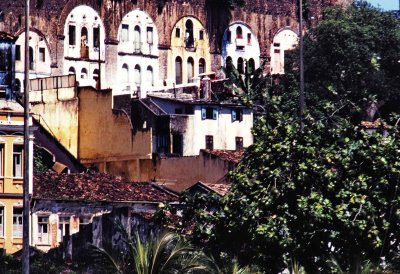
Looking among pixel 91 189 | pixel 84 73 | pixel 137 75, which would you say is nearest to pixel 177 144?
pixel 91 189

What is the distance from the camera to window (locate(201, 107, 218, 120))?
88.7 metres

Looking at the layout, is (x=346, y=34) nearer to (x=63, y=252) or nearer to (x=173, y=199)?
(x=173, y=199)

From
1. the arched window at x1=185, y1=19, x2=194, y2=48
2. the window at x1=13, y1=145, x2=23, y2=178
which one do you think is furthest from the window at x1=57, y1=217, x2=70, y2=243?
the arched window at x1=185, y1=19, x2=194, y2=48

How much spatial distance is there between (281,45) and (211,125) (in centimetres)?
3708

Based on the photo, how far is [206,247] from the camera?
52.9 metres

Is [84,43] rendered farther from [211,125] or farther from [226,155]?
[226,155]

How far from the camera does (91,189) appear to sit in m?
70.4

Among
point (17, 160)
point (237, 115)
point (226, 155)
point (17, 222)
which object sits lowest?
point (17, 222)

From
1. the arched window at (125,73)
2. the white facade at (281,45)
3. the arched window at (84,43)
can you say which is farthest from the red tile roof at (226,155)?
the white facade at (281,45)

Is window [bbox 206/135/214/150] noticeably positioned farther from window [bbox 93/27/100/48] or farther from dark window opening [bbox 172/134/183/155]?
window [bbox 93/27/100/48]

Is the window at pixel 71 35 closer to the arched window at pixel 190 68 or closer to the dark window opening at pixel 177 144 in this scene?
the arched window at pixel 190 68

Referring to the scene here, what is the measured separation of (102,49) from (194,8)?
33.3 feet

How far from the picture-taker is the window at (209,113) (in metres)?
88.7

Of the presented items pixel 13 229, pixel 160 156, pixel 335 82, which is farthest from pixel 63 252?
pixel 335 82
